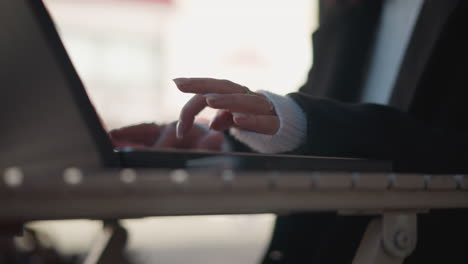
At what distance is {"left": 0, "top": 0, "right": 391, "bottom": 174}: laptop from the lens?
0.27 m

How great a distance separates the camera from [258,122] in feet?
1.26

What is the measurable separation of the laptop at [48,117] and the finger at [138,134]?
195 millimetres

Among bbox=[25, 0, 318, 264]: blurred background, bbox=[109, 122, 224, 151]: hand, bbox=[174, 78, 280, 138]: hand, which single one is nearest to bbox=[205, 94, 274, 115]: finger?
bbox=[174, 78, 280, 138]: hand

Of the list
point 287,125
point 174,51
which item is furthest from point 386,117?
point 174,51

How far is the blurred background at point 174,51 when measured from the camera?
7.47 feet

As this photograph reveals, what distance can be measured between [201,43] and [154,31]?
55 centimetres

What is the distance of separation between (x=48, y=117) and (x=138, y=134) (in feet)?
0.77

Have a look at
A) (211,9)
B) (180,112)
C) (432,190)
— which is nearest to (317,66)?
(180,112)

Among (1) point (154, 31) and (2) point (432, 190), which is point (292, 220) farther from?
(1) point (154, 31)

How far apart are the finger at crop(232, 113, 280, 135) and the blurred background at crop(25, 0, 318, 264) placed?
68.7 inches

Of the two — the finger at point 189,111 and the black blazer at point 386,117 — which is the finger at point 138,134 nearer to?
the finger at point 189,111

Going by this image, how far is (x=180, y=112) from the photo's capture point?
461 millimetres

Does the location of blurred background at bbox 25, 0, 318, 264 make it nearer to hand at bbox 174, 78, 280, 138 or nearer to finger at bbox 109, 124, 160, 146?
finger at bbox 109, 124, 160, 146

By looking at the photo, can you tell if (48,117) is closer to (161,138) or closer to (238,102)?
(238,102)
